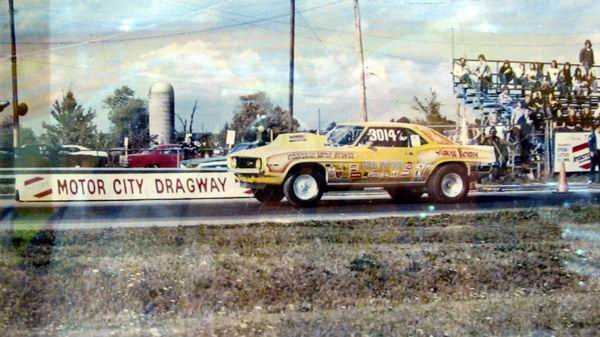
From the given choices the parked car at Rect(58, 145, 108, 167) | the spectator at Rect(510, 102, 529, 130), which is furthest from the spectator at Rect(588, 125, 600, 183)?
the parked car at Rect(58, 145, 108, 167)

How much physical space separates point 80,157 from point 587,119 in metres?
10.3

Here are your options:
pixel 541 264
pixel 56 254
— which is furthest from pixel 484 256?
pixel 56 254

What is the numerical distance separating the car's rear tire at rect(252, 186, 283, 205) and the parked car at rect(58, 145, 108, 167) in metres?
3.48

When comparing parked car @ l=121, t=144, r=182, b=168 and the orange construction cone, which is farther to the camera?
the orange construction cone

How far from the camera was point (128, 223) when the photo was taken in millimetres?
11891

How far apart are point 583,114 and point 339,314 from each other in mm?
9963

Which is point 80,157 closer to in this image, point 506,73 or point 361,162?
point 361,162

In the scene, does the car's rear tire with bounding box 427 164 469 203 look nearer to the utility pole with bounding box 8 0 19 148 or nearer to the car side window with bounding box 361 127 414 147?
the car side window with bounding box 361 127 414 147

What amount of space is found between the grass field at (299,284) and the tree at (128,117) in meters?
4.70

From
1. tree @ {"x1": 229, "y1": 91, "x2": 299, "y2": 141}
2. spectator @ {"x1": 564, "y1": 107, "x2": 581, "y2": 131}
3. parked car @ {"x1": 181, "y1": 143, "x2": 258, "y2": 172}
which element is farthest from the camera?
parked car @ {"x1": 181, "y1": 143, "x2": 258, "y2": 172}

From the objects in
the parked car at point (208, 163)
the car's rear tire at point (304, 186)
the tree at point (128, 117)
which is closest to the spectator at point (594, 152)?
the car's rear tire at point (304, 186)

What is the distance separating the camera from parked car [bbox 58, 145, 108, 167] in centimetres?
1579

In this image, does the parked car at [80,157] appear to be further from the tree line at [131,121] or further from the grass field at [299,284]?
the grass field at [299,284]

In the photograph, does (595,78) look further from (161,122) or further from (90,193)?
(90,193)
